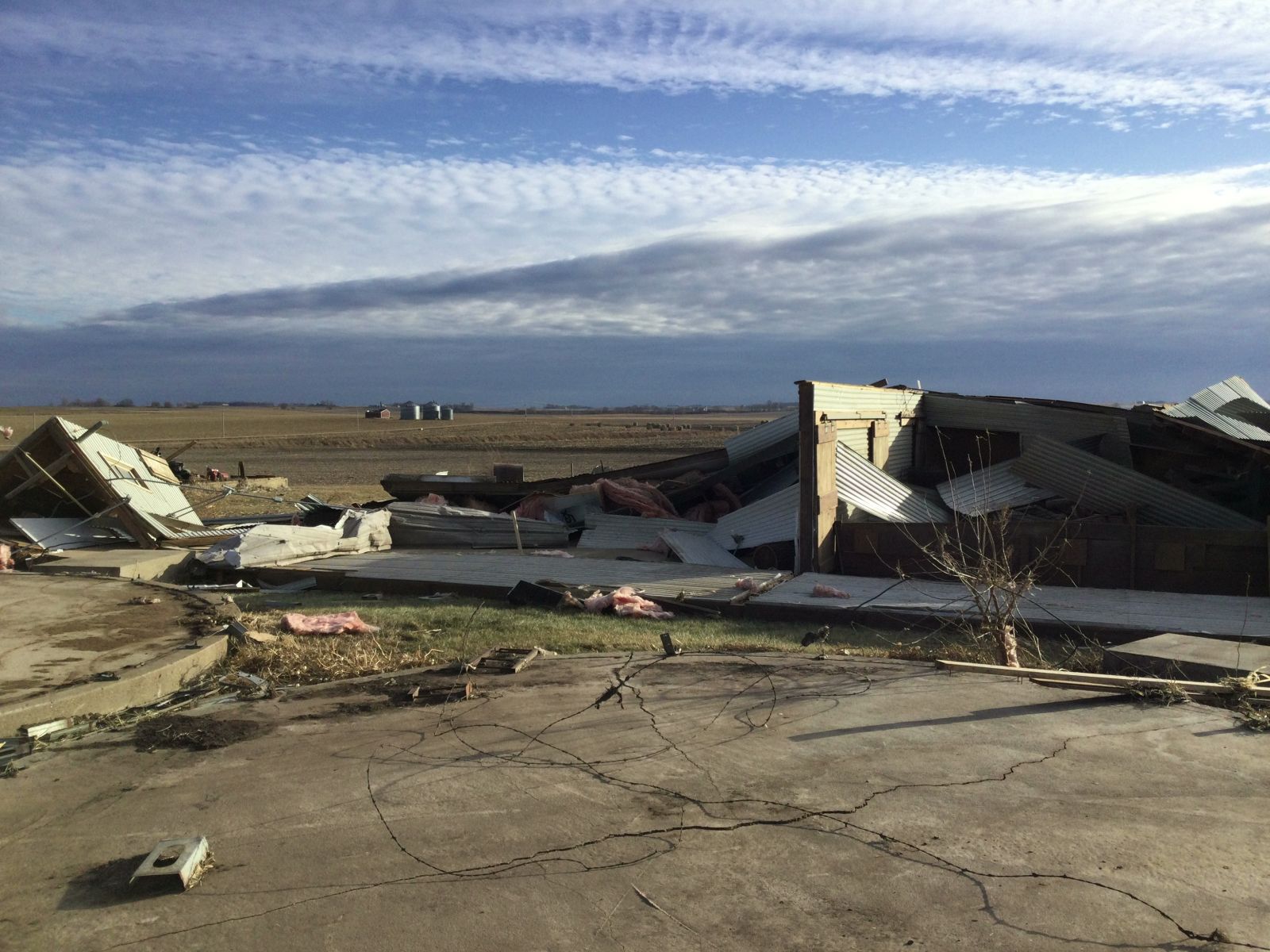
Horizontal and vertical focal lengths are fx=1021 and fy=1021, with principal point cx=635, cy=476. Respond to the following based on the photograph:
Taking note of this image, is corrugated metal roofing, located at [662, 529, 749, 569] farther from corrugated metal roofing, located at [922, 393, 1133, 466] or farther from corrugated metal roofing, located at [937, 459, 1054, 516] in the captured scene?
corrugated metal roofing, located at [922, 393, 1133, 466]

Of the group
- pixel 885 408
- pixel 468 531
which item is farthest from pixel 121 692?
pixel 885 408

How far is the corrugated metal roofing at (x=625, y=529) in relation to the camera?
48.0 ft

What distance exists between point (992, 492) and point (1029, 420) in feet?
7.12

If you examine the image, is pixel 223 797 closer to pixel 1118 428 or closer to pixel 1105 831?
pixel 1105 831

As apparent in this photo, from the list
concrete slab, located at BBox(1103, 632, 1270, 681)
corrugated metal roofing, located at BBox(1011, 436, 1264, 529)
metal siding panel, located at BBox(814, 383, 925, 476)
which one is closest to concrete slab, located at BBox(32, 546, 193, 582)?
metal siding panel, located at BBox(814, 383, 925, 476)

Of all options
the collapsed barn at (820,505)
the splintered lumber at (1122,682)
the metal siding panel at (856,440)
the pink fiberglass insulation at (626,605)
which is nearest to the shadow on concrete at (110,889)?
the splintered lumber at (1122,682)

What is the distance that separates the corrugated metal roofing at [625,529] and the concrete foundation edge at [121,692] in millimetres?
7934

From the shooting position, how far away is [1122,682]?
5.77m

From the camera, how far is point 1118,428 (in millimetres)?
14164

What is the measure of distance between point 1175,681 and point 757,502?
7.92 meters

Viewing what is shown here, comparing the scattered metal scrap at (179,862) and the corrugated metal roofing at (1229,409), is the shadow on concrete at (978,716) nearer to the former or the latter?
the scattered metal scrap at (179,862)

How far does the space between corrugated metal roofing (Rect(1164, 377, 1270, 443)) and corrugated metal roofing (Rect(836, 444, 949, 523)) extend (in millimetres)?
4108

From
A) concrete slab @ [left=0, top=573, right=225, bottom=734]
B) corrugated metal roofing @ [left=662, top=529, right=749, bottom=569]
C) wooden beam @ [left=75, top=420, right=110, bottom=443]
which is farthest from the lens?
wooden beam @ [left=75, top=420, right=110, bottom=443]

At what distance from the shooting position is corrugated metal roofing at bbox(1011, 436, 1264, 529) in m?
11.9
